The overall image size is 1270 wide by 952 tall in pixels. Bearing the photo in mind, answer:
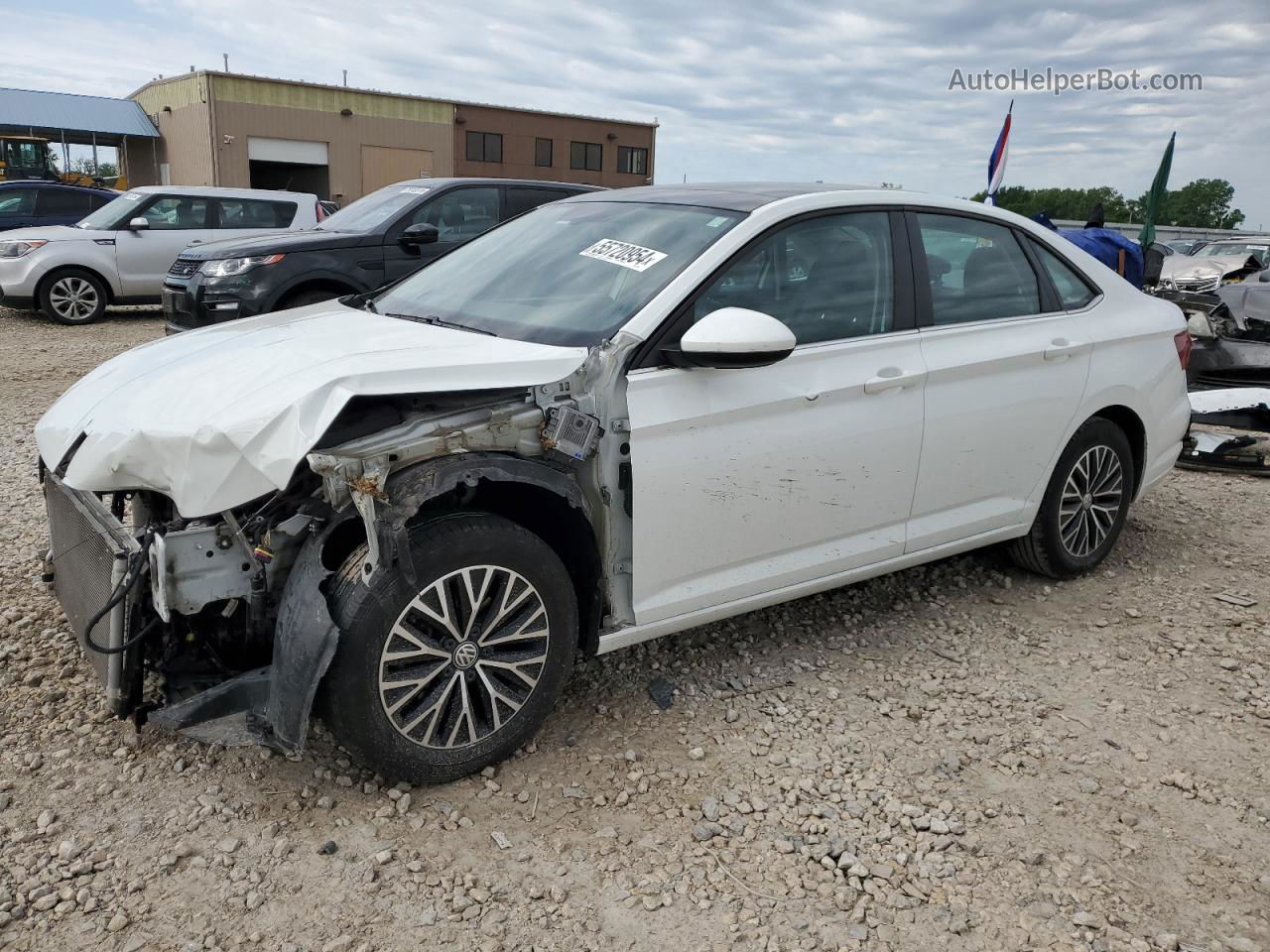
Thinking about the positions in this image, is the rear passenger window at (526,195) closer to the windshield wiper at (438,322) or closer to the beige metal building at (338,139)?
the windshield wiper at (438,322)

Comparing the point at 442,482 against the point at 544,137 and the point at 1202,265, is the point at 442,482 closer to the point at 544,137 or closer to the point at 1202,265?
the point at 1202,265

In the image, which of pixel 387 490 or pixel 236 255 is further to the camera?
pixel 236 255

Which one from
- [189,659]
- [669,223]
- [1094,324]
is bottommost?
[189,659]

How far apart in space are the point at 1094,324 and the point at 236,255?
7026mm

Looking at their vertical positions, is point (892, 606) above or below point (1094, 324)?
below

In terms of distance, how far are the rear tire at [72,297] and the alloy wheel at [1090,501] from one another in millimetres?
11626

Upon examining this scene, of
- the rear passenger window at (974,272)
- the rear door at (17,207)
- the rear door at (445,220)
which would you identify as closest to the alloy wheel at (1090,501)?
the rear passenger window at (974,272)

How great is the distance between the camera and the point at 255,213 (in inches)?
494

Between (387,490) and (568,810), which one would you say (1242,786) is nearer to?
(568,810)

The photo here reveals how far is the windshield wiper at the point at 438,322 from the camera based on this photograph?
3.27 m

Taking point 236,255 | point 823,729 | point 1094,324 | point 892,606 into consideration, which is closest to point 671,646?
point 823,729

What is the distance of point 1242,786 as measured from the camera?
308cm

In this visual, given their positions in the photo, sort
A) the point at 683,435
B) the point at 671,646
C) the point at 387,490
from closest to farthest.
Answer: the point at 387,490 < the point at 683,435 < the point at 671,646

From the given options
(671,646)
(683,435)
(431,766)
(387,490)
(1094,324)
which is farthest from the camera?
(1094,324)
